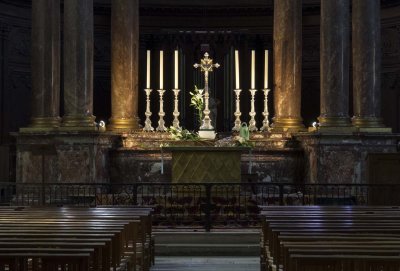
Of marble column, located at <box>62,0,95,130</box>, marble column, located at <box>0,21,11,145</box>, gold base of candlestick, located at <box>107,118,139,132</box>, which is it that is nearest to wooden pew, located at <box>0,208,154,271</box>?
marble column, located at <box>62,0,95,130</box>

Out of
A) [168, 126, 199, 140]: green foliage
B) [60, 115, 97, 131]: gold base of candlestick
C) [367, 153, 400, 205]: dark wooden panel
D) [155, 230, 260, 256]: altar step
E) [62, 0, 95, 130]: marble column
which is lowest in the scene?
[155, 230, 260, 256]: altar step

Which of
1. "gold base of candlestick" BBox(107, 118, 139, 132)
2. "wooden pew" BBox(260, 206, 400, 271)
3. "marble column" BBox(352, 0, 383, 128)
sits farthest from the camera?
"gold base of candlestick" BBox(107, 118, 139, 132)

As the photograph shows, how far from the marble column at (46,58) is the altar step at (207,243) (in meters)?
8.03

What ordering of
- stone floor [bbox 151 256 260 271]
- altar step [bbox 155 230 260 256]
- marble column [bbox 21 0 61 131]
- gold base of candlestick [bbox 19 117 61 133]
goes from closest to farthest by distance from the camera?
1. stone floor [bbox 151 256 260 271]
2. altar step [bbox 155 230 260 256]
3. gold base of candlestick [bbox 19 117 61 133]
4. marble column [bbox 21 0 61 131]

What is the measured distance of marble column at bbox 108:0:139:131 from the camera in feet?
84.0

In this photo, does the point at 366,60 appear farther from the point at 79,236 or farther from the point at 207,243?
the point at 79,236

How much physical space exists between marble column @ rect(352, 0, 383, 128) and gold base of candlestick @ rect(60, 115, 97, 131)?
6714mm

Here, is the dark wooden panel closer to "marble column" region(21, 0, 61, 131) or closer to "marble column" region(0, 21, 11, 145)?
"marble column" region(21, 0, 61, 131)

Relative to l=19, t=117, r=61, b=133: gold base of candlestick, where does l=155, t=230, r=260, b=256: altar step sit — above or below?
below

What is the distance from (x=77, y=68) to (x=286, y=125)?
6.13 m

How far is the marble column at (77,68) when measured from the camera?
76.3ft

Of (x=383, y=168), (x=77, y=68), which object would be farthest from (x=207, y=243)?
(x=77, y=68)

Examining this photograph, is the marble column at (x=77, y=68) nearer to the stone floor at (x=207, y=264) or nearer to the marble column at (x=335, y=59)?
the marble column at (x=335, y=59)

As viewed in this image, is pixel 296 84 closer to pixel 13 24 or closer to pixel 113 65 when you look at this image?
pixel 113 65
